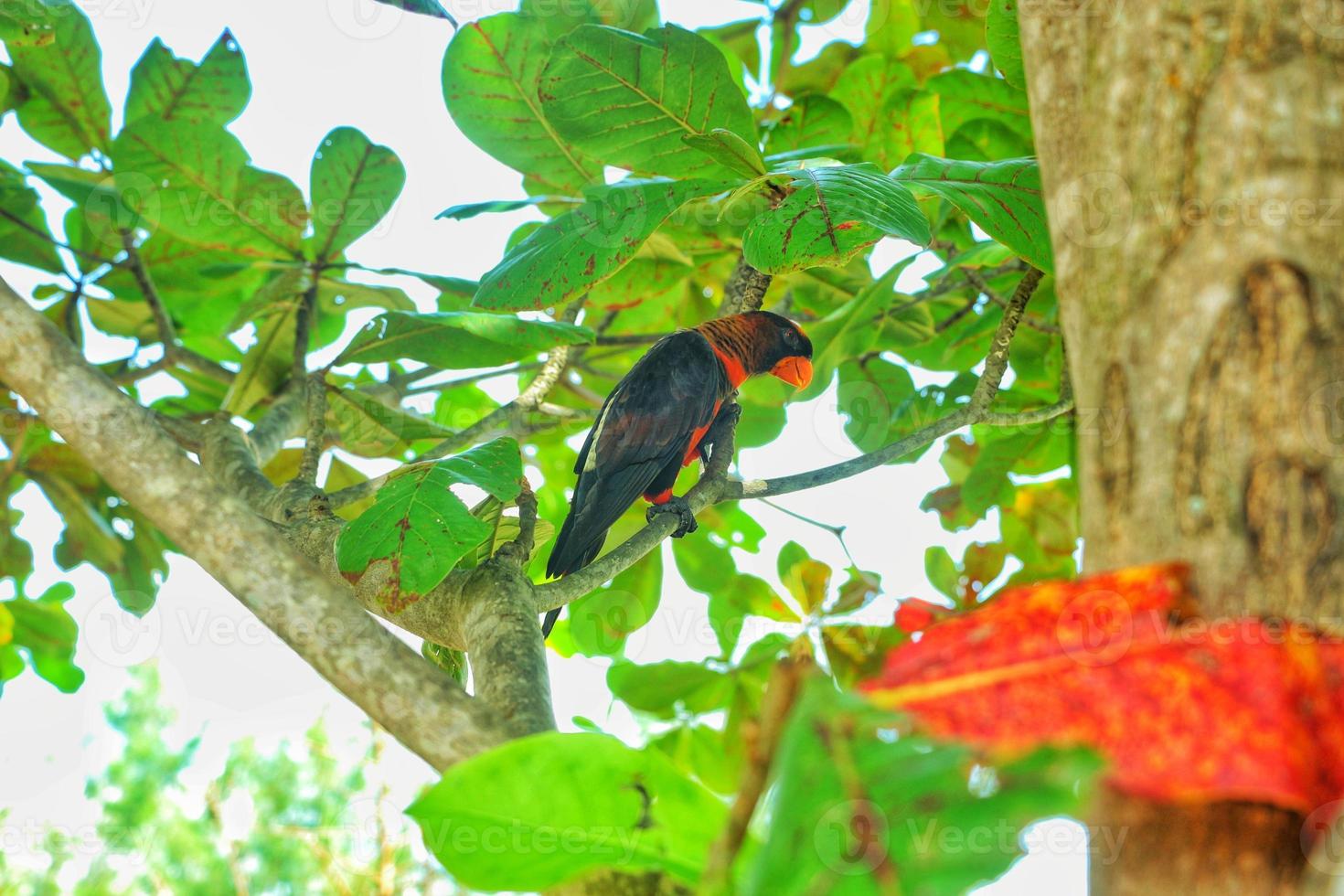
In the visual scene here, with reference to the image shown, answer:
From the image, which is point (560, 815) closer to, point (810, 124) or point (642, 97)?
point (642, 97)

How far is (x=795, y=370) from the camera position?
2.88 meters

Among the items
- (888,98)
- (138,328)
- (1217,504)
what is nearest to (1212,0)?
(1217,504)

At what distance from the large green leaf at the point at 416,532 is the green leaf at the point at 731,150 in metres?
0.50

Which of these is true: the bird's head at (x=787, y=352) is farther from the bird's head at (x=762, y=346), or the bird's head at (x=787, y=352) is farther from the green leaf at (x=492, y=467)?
the green leaf at (x=492, y=467)

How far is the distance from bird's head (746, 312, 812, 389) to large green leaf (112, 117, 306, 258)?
1.18 metres

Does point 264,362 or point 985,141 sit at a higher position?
point 985,141

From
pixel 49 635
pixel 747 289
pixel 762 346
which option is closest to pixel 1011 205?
pixel 747 289

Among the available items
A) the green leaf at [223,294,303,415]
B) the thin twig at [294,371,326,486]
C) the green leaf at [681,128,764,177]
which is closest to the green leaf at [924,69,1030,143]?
the green leaf at [681,128,764,177]

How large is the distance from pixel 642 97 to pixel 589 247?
0.26 m

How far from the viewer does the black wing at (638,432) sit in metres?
2.29

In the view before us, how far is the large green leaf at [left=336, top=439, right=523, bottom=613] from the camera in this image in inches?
49.1

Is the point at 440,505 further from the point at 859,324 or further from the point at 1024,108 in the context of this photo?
the point at 1024,108

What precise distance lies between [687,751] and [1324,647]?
1.96 metres

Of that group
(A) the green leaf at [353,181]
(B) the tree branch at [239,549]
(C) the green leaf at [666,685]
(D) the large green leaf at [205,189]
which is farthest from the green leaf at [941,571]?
(B) the tree branch at [239,549]
